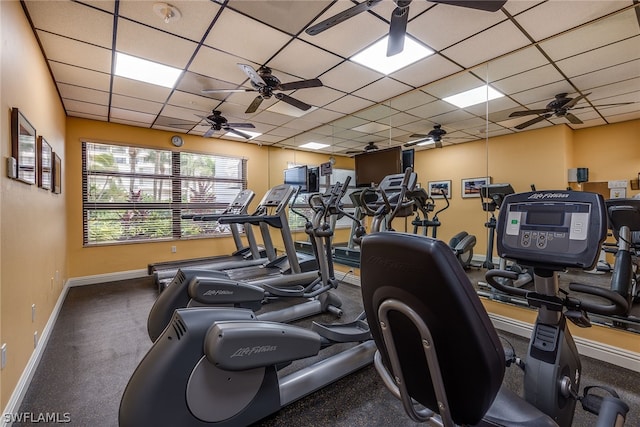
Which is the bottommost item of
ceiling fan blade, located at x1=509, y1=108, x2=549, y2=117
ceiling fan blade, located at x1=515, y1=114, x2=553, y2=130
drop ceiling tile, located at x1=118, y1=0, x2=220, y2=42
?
ceiling fan blade, located at x1=515, y1=114, x2=553, y2=130

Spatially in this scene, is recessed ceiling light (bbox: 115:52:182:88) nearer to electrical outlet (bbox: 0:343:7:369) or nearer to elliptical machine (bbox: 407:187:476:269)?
electrical outlet (bbox: 0:343:7:369)

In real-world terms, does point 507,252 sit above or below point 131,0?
below

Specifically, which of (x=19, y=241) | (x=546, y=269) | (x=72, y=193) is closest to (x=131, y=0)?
(x=19, y=241)

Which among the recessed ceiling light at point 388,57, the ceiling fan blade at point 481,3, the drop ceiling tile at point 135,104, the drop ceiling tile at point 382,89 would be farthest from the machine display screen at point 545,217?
the drop ceiling tile at point 135,104

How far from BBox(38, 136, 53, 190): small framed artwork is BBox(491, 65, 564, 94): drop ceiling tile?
4.87 m

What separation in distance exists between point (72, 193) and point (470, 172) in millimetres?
6308

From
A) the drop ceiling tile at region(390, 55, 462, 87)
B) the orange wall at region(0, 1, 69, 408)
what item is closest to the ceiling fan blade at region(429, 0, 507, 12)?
the drop ceiling tile at region(390, 55, 462, 87)

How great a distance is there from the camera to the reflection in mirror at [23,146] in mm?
1905

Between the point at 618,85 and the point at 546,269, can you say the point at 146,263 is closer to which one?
the point at 546,269

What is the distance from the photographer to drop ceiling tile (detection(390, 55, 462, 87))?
A: 314 cm

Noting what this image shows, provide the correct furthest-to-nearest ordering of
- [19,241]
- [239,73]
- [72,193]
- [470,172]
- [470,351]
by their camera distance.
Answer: [72,193] → [470,172] → [239,73] → [19,241] → [470,351]

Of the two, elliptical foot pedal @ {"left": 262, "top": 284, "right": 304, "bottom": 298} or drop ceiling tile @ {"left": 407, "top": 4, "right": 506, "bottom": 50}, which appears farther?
elliptical foot pedal @ {"left": 262, "top": 284, "right": 304, "bottom": 298}

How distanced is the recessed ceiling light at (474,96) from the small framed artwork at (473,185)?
105 cm

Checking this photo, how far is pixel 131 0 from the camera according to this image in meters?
2.22
